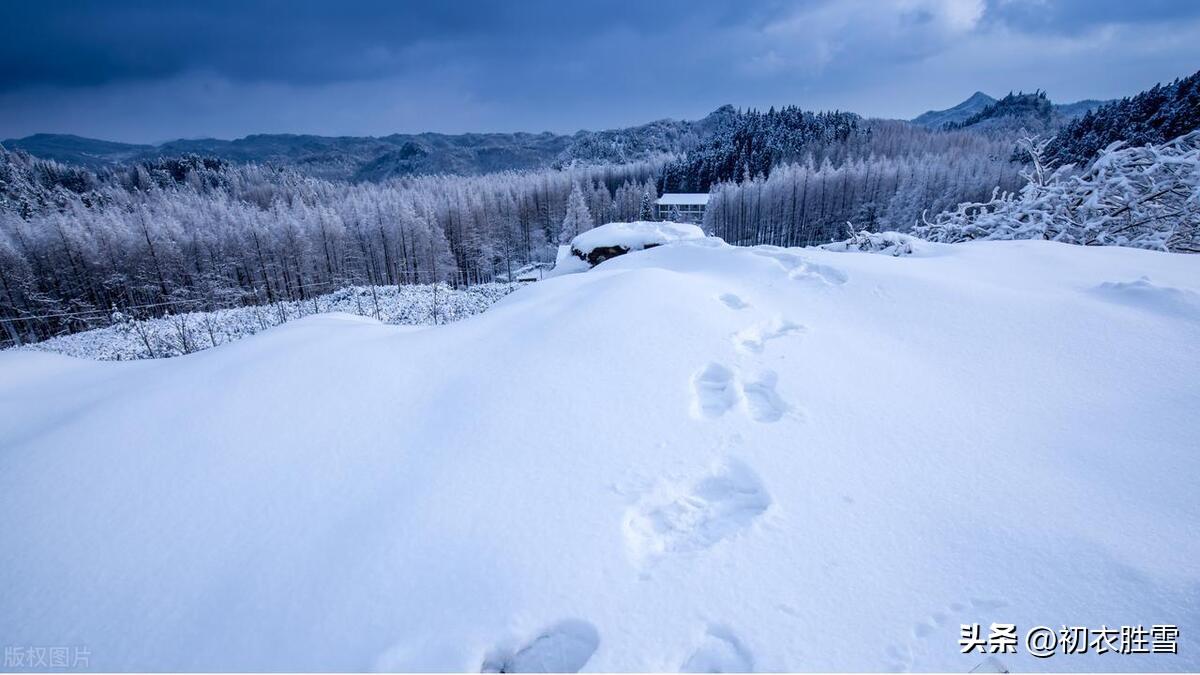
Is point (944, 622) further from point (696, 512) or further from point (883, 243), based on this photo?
point (883, 243)

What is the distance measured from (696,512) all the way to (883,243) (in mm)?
7760

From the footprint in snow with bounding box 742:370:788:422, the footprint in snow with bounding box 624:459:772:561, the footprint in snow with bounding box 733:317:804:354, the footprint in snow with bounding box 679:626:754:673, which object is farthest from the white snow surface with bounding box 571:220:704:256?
the footprint in snow with bounding box 679:626:754:673

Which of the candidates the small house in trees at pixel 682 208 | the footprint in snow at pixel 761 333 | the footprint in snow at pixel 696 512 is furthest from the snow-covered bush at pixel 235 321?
the small house in trees at pixel 682 208

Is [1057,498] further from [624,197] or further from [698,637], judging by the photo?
[624,197]

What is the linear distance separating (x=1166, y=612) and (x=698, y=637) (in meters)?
1.77

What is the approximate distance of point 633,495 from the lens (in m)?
2.47

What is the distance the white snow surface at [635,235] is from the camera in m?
19.6

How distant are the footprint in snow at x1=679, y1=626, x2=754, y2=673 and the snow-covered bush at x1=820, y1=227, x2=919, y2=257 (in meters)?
7.26

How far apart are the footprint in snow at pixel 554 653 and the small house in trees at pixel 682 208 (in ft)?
192

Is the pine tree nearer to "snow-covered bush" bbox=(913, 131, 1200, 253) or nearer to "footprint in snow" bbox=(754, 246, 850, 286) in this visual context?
"snow-covered bush" bbox=(913, 131, 1200, 253)

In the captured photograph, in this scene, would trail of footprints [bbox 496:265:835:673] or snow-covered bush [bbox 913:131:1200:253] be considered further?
snow-covered bush [bbox 913:131:1200:253]

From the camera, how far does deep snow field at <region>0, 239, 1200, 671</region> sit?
1.80 metres

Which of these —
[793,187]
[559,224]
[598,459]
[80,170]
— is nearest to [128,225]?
[559,224]

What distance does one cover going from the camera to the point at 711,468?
2682 millimetres
